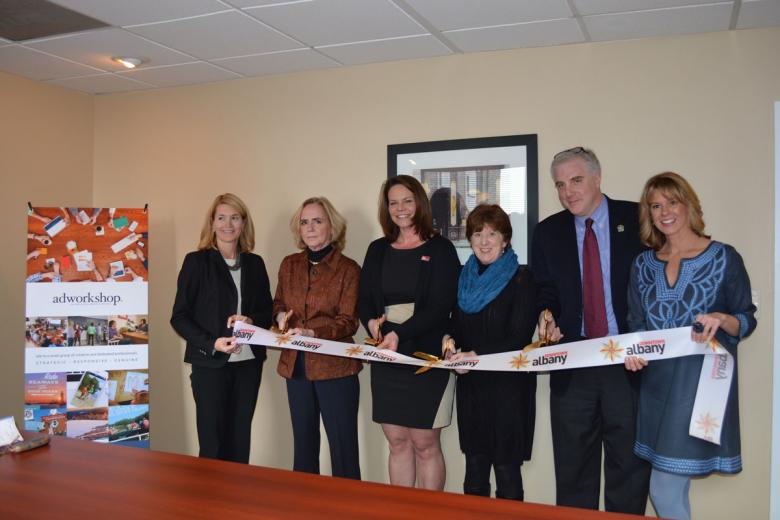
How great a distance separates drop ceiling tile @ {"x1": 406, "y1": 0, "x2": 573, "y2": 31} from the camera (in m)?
3.30

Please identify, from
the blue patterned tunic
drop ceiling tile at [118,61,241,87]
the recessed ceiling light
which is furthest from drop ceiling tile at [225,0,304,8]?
the blue patterned tunic

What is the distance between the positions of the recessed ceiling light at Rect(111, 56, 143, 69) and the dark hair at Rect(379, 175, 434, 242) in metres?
1.95

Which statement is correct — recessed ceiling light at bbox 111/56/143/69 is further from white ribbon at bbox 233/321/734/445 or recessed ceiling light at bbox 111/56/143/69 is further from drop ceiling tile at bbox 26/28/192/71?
white ribbon at bbox 233/321/734/445

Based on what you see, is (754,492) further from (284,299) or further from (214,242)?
(214,242)

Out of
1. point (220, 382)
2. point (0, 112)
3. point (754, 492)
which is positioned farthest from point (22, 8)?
point (754, 492)

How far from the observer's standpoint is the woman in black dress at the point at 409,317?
3.41m

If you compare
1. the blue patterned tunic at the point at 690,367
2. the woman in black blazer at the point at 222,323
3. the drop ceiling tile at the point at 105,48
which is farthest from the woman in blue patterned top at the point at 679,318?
the drop ceiling tile at the point at 105,48

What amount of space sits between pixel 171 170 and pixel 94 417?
186 centimetres

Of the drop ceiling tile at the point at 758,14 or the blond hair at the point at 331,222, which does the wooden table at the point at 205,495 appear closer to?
the blond hair at the point at 331,222

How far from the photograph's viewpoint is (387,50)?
4.12 m

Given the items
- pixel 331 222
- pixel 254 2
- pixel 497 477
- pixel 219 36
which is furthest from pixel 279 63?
pixel 497 477

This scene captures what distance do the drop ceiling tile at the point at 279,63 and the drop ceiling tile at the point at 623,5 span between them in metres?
1.65

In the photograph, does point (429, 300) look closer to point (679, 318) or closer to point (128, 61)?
point (679, 318)

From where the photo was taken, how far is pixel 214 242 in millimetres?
3971
